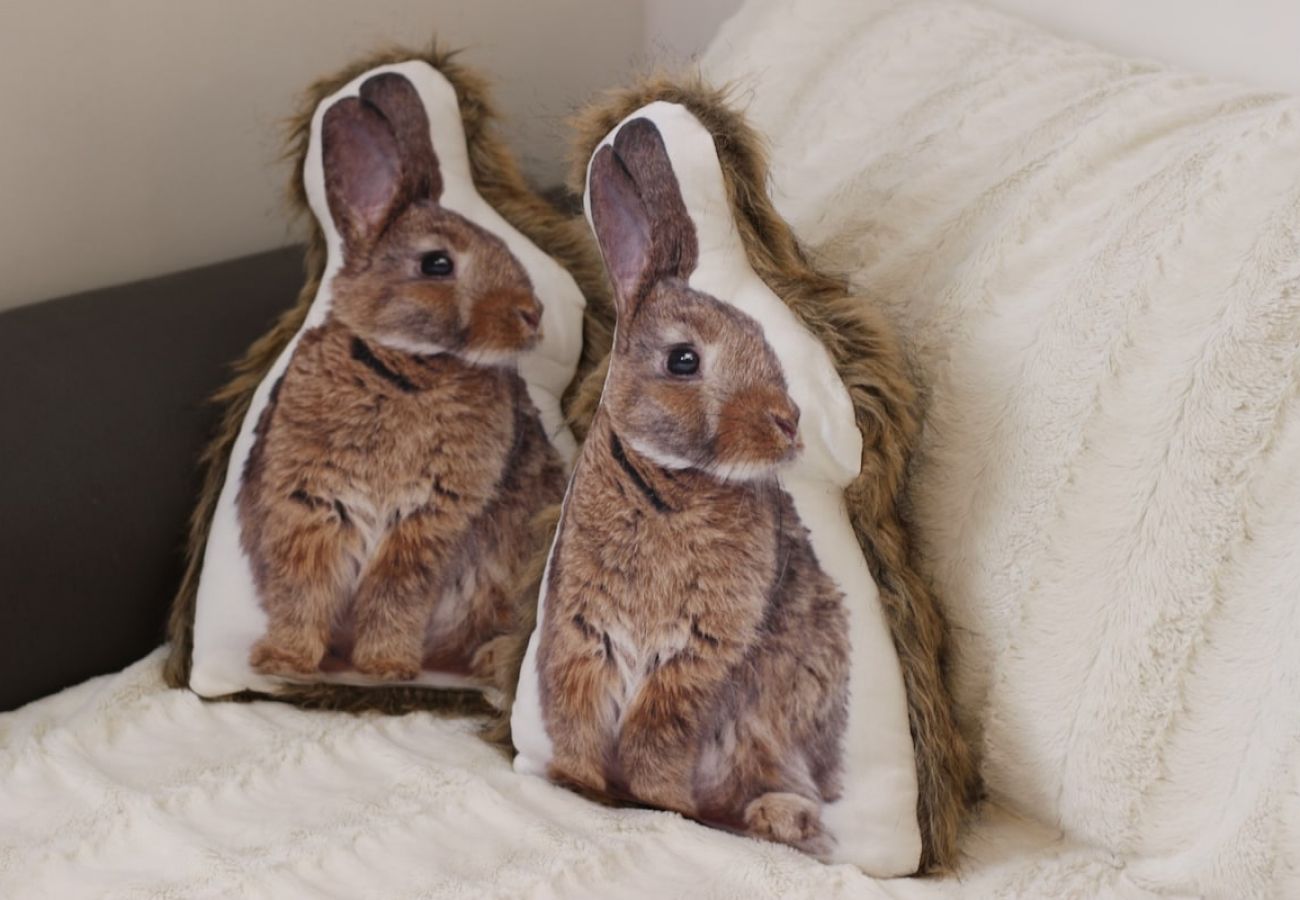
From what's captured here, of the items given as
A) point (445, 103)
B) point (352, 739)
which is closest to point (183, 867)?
point (352, 739)

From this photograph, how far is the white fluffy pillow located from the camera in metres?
0.82

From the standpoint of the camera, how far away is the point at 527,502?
1090 millimetres

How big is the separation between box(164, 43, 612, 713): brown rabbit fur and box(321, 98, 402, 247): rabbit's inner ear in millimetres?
43

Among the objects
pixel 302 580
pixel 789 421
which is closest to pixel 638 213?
pixel 789 421

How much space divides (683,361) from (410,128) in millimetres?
336

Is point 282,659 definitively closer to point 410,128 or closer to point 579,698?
point 579,698

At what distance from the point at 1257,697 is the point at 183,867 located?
2.23ft

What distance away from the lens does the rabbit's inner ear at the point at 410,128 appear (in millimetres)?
1100

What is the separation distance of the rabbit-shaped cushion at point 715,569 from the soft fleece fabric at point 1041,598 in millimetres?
42

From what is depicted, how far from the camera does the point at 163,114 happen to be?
4.47ft

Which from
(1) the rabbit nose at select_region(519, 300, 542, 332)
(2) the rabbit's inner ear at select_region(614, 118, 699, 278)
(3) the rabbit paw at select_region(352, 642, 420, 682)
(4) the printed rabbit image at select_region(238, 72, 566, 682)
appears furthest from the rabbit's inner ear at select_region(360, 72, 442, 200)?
(3) the rabbit paw at select_region(352, 642, 420, 682)

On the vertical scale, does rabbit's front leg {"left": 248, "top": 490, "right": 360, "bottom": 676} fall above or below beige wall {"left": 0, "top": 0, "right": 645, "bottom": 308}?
below

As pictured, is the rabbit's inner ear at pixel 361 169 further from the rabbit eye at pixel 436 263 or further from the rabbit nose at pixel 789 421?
the rabbit nose at pixel 789 421

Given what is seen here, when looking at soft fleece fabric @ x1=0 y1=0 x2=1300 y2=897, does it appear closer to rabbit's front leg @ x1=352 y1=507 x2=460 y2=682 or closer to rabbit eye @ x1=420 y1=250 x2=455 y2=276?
rabbit's front leg @ x1=352 y1=507 x2=460 y2=682
